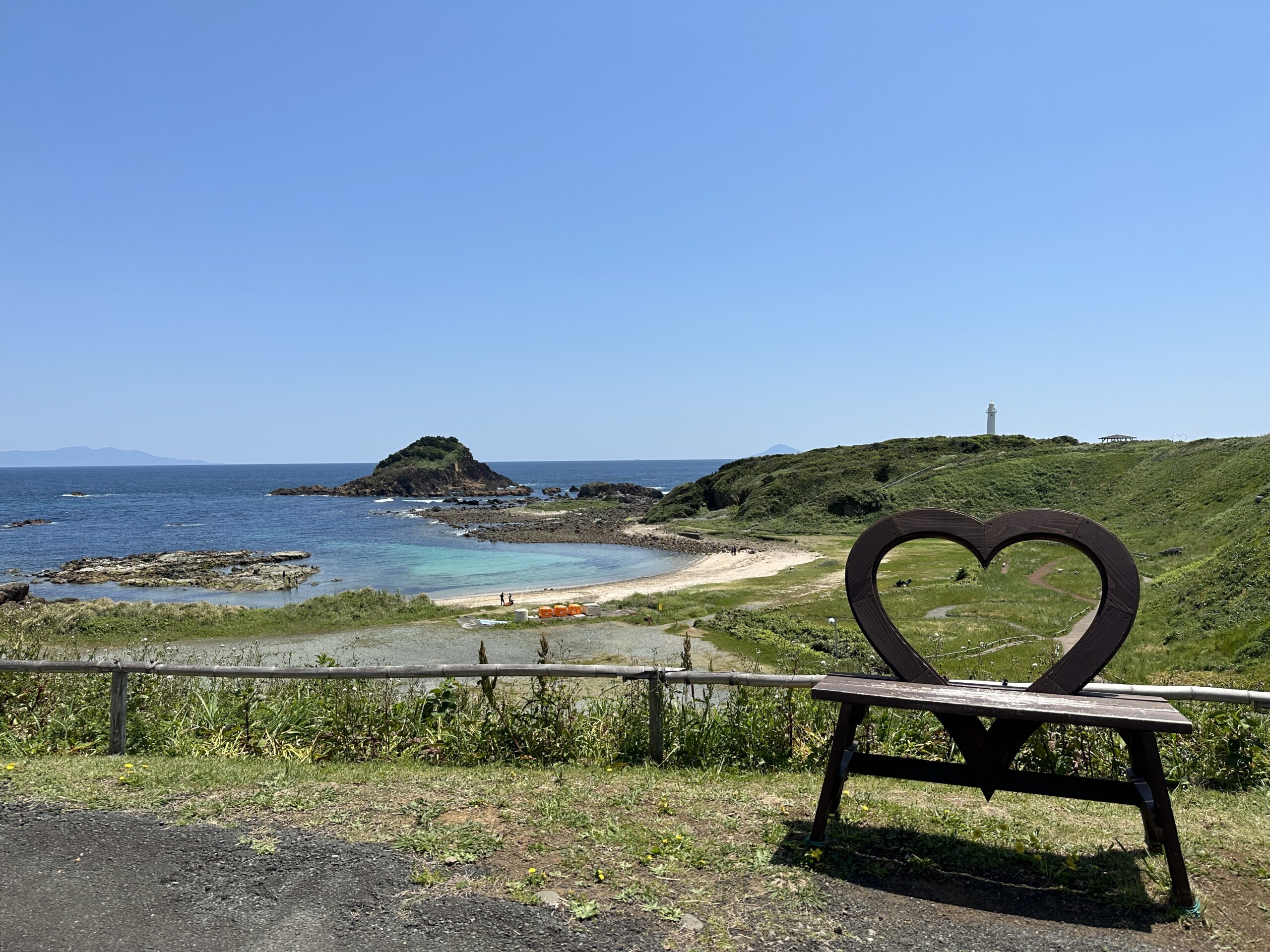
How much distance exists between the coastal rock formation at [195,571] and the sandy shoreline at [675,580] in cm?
1294

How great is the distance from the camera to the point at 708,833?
5031 mm

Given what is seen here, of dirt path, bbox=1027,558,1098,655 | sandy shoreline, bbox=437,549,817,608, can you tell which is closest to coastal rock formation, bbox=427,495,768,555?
sandy shoreline, bbox=437,549,817,608

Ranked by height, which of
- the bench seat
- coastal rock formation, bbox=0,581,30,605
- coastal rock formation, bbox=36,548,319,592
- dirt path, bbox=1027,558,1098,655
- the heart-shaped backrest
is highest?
the heart-shaped backrest

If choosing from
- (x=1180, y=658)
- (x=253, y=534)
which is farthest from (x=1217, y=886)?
(x=253, y=534)

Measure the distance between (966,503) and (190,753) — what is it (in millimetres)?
60265

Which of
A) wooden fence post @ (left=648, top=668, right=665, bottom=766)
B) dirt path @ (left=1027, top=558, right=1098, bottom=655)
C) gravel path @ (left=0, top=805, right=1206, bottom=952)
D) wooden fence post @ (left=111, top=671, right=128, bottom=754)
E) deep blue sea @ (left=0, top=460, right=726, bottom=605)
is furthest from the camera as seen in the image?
deep blue sea @ (left=0, top=460, right=726, bottom=605)

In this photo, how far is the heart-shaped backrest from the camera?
16.0 feet

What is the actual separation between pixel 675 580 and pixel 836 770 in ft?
122

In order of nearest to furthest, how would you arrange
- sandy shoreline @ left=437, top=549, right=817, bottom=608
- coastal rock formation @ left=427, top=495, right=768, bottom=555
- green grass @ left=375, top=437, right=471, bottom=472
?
sandy shoreline @ left=437, top=549, right=817, bottom=608 < coastal rock formation @ left=427, top=495, right=768, bottom=555 < green grass @ left=375, top=437, right=471, bottom=472

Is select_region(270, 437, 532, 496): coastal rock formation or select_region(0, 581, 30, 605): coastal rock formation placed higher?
select_region(270, 437, 532, 496): coastal rock formation

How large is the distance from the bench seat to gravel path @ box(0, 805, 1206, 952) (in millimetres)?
946

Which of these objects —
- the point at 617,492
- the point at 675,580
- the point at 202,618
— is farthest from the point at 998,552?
the point at 617,492

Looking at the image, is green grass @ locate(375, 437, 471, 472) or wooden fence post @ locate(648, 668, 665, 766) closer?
wooden fence post @ locate(648, 668, 665, 766)

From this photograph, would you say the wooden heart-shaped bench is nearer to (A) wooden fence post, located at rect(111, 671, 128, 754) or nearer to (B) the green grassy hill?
(A) wooden fence post, located at rect(111, 671, 128, 754)
